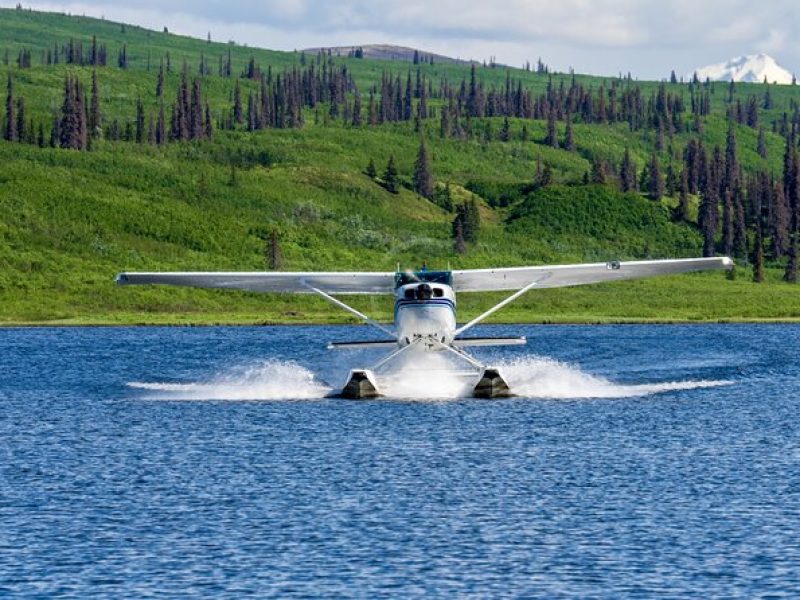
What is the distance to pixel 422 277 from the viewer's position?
129 ft

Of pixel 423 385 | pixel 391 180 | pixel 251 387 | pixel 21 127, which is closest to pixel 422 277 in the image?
pixel 423 385

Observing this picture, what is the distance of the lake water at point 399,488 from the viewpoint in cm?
1920

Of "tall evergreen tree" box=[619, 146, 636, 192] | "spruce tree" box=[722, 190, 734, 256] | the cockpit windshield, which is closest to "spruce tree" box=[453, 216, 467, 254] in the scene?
"spruce tree" box=[722, 190, 734, 256]

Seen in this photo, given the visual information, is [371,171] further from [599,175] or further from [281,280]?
[281,280]

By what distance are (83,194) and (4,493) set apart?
359 ft

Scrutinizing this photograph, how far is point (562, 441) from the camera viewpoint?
107 ft

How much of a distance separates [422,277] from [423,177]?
127340 mm

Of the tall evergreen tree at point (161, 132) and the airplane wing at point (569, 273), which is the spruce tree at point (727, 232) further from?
the airplane wing at point (569, 273)

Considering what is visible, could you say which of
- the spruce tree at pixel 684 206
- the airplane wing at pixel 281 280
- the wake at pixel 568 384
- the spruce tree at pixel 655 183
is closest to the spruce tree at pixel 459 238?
the spruce tree at pixel 684 206

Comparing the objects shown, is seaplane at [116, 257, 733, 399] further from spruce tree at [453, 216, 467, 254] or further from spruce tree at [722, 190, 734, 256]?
spruce tree at [722, 190, 734, 256]

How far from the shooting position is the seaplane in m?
37.9

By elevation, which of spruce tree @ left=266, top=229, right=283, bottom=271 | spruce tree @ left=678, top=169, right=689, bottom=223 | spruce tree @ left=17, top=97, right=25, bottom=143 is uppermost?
spruce tree @ left=17, top=97, right=25, bottom=143

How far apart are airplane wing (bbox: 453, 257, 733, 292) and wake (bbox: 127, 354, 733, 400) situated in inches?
109

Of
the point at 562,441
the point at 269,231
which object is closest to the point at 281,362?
the point at 562,441
